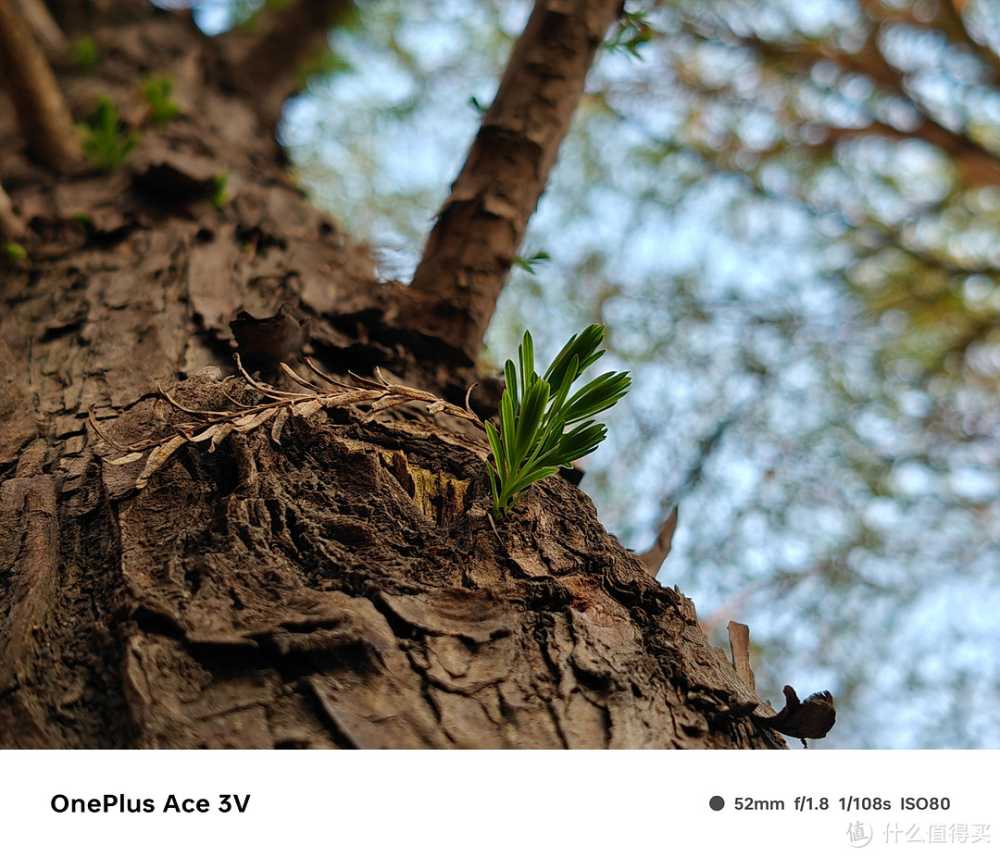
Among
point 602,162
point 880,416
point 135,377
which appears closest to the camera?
point 135,377

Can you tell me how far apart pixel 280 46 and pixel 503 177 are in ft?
5.82

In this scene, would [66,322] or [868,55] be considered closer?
[66,322]

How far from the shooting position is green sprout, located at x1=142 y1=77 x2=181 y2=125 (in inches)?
80.6

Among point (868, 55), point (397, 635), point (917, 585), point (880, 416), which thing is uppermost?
point (868, 55)

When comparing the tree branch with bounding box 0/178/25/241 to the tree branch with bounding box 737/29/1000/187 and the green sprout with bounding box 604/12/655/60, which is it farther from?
the tree branch with bounding box 737/29/1000/187

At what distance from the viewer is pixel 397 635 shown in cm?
79

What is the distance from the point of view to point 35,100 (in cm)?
186

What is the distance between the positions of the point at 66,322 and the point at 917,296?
10.3 feet

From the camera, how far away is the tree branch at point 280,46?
2873 millimetres

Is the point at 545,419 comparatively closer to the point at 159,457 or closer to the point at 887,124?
the point at 159,457

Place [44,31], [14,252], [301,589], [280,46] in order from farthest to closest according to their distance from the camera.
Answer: [280,46], [44,31], [14,252], [301,589]

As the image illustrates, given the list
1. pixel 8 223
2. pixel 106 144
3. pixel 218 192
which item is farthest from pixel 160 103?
pixel 8 223

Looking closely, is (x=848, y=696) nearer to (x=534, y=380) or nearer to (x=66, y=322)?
(x=534, y=380)

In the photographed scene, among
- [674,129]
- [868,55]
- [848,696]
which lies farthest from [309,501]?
[868,55]
